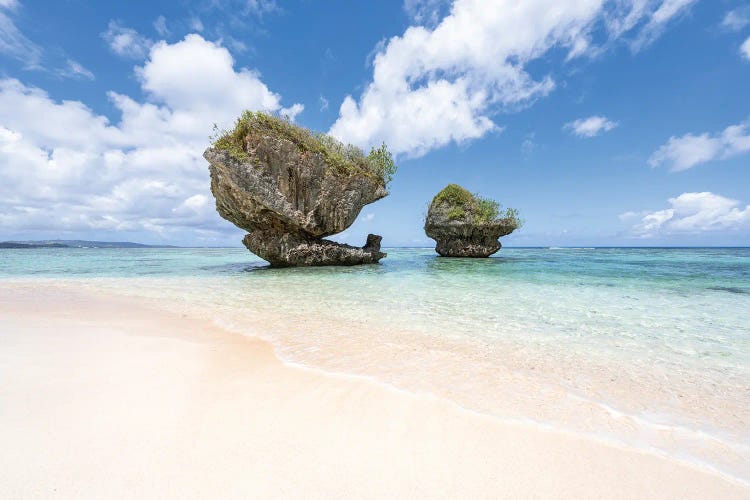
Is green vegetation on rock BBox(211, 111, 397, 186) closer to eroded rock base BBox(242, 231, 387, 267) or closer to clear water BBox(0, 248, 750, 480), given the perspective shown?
eroded rock base BBox(242, 231, 387, 267)

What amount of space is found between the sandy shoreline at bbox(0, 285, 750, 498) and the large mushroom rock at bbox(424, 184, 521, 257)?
97.4ft

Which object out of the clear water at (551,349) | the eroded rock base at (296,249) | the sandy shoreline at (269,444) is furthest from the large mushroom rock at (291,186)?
the sandy shoreline at (269,444)

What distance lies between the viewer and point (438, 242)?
3550cm

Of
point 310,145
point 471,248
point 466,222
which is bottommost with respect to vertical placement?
point 471,248

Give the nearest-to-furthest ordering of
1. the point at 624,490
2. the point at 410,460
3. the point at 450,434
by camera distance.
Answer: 1. the point at 624,490
2. the point at 410,460
3. the point at 450,434

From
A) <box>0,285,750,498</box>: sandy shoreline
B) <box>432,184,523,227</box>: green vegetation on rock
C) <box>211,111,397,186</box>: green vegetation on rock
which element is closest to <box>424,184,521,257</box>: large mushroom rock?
<box>432,184,523,227</box>: green vegetation on rock

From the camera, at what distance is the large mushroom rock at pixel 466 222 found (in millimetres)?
31547

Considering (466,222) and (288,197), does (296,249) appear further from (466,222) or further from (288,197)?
(466,222)

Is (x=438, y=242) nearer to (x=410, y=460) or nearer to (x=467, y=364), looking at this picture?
(x=467, y=364)

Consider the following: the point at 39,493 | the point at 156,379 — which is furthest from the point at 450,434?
the point at 156,379

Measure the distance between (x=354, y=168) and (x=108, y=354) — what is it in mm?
18313

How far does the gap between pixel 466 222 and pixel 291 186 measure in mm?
18428

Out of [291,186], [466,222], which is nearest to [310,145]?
[291,186]

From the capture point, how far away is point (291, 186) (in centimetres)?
1952
